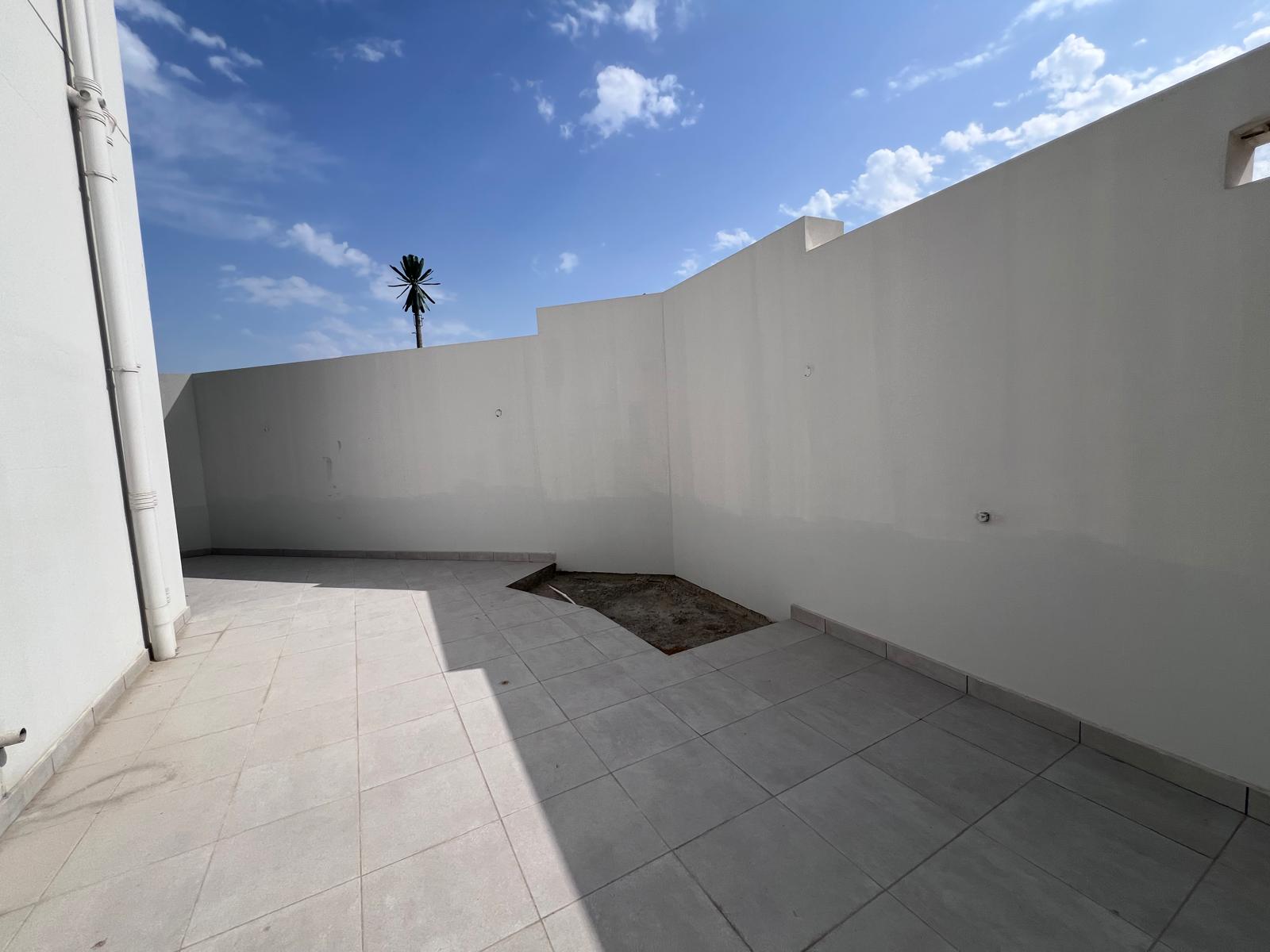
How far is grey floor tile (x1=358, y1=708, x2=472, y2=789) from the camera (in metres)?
2.30

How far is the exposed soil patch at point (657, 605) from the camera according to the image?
13.5ft

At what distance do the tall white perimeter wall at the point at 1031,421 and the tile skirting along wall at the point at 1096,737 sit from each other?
0.16 ft

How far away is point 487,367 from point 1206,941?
635cm

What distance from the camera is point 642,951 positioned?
4.61 feet

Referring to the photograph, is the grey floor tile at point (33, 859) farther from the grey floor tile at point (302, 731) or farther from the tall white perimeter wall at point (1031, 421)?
the tall white perimeter wall at point (1031, 421)

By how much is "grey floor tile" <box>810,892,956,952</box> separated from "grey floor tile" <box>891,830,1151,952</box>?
4 centimetres

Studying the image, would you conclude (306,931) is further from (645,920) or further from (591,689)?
(591,689)

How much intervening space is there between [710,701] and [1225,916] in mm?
1884

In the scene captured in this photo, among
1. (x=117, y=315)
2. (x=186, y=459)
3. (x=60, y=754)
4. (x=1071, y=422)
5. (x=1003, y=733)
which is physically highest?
(x=117, y=315)

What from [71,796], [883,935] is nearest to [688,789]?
[883,935]

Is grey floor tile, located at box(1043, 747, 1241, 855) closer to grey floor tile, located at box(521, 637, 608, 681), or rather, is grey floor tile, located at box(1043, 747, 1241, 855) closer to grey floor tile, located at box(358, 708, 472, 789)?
grey floor tile, located at box(521, 637, 608, 681)

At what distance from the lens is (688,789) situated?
2084 millimetres

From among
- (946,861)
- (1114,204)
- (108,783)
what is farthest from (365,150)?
(946,861)

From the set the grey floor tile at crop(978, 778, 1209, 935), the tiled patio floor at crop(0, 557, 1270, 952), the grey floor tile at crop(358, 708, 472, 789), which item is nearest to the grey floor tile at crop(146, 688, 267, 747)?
the tiled patio floor at crop(0, 557, 1270, 952)
